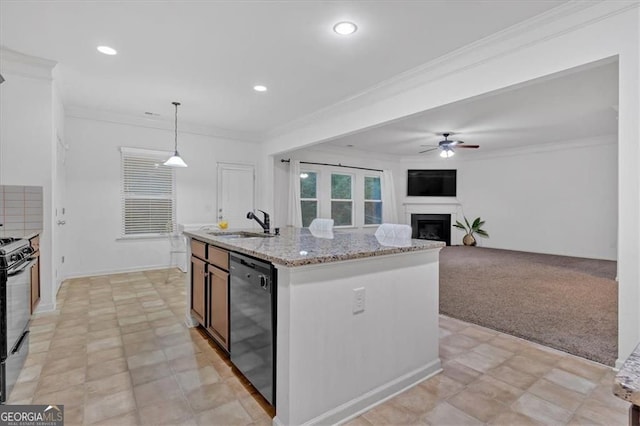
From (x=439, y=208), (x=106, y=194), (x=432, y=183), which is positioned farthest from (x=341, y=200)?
(x=106, y=194)

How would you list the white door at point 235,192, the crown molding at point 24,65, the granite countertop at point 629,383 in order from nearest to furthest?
the granite countertop at point 629,383 < the crown molding at point 24,65 < the white door at point 235,192

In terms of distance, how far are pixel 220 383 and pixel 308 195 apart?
221 inches

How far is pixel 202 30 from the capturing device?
277 centimetres

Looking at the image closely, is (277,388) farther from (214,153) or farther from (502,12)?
(214,153)

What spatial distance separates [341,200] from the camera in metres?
8.05

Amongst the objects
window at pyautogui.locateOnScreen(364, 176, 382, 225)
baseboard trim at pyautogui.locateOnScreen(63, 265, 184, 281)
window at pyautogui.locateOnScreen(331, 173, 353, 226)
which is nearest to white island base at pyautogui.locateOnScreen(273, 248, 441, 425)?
baseboard trim at pyautogui.locateOnScreen(63, 265, 184, 281)

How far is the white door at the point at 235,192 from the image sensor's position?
20.5ft

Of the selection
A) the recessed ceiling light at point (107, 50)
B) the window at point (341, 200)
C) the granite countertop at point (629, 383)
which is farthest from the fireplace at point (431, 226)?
the granite countertop at point (629, 383)

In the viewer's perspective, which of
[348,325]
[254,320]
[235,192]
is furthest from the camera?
[235,192]

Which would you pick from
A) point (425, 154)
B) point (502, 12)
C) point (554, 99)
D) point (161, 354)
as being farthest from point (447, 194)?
point (161, 354)

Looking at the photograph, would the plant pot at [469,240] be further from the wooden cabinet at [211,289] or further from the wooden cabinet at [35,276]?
the wooden cabinet at [35,276]

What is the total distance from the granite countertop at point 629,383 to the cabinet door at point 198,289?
255cm

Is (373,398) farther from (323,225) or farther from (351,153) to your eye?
(351,153)

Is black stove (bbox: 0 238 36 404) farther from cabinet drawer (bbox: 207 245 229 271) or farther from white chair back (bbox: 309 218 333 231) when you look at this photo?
white chair back (bbox: 309 218 333 231)
